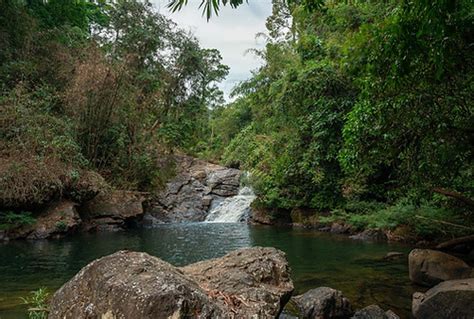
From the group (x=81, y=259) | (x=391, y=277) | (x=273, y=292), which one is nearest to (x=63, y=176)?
(x=81, y=259)

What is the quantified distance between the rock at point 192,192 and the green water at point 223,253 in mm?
4822

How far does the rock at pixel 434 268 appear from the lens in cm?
733

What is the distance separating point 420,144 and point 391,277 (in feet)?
9.59

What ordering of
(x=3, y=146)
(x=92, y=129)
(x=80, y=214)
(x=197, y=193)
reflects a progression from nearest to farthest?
(x=3, y=146) → (x=80, y=214) → (x=92, y=129) → (x=197, y=193)

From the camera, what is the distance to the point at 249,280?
432 cm

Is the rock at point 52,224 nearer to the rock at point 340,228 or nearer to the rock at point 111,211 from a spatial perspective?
the rock at point 111,211

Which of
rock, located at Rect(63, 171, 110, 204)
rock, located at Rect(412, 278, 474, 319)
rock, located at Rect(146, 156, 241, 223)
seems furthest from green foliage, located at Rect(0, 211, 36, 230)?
rock, located at Rect(412, 278, 474, 319)

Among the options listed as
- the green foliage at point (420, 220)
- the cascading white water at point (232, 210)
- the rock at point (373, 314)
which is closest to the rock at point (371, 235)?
the green foliage at point (420, 220)

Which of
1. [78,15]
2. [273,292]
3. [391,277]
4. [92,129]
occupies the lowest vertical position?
[391,277]

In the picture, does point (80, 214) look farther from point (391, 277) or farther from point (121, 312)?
point (121, 312)

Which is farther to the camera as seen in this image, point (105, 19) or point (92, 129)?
point (105, 19)

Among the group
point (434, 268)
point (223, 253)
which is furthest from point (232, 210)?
point (434, 268)

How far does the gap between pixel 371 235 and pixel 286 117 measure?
6.51 meters

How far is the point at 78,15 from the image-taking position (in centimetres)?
2208
